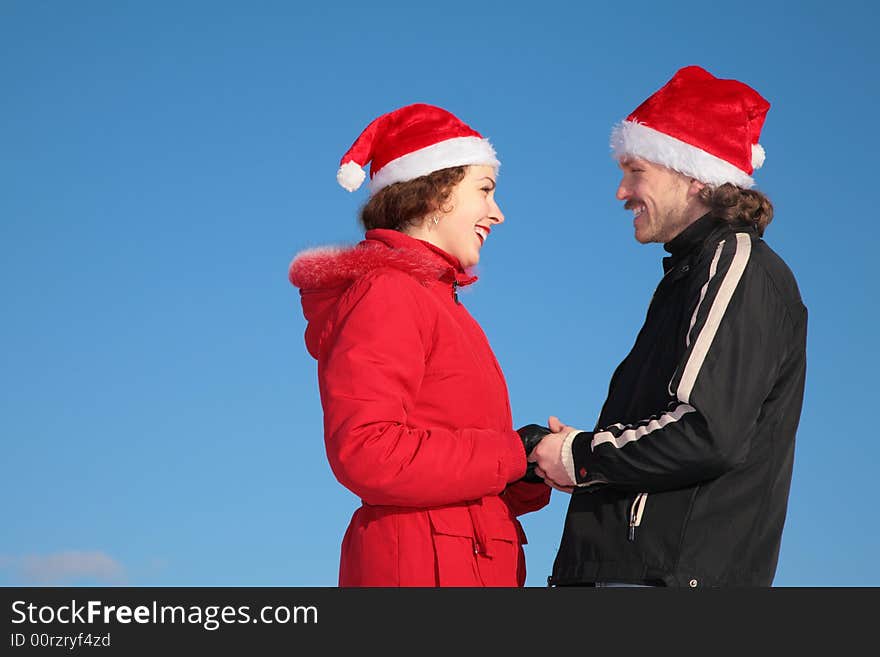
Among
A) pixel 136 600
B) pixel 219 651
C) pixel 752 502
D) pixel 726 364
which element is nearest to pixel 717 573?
pixel 752 502

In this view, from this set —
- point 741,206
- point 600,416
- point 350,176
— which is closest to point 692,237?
point 741,206

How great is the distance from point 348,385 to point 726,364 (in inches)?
52.1

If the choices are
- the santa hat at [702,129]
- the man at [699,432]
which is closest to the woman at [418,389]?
the man at [699,432]

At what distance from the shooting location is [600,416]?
485cm

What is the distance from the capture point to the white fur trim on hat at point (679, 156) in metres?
5.00

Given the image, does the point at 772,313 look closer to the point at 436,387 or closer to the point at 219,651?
the point at 436,387

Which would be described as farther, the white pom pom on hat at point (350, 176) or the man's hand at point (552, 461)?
the white pom pom on hat at point (350, 176)

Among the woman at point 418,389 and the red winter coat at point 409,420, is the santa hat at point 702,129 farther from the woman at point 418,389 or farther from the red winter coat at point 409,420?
the red winter coat at point 409,420

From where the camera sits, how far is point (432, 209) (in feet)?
16.5

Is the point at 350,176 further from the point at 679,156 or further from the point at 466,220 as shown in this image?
the point at 679,156

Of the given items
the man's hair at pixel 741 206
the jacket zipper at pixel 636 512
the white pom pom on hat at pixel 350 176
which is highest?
the white pom pom on hat at pixel 350 176

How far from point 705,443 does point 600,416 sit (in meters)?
0.68

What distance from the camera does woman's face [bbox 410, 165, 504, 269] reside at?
498cm

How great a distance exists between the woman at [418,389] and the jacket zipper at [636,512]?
0.43m
